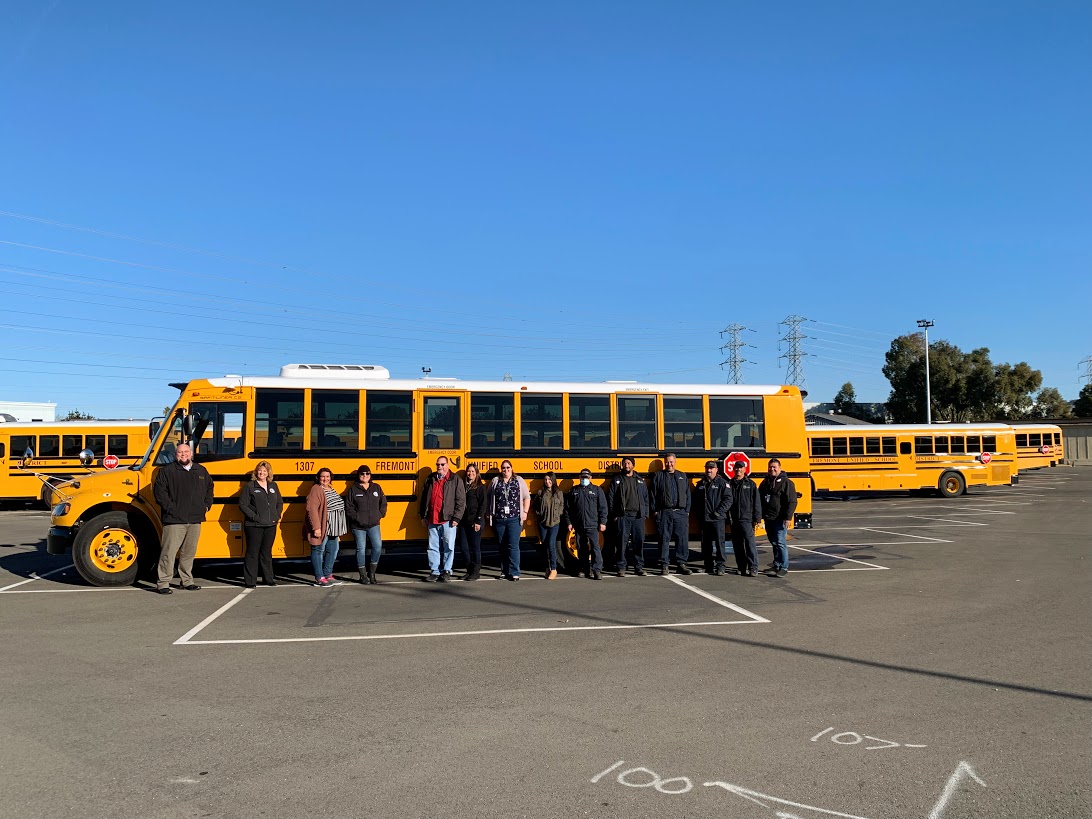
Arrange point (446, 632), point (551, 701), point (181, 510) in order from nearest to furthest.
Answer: point (551, 701) → point (446, 632) → point (181, 510)

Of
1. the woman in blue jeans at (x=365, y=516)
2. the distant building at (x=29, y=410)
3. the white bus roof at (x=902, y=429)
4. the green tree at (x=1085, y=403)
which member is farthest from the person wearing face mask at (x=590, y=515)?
the green tree at (x=1085, y=403)

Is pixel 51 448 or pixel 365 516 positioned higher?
pixel 51 448

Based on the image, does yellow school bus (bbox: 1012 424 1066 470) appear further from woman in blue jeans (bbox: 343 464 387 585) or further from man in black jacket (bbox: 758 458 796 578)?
woman in blue jeans (bbox: 343 464 387 585)

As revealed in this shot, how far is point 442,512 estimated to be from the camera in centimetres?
1136

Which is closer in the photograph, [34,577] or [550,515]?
[550,515]

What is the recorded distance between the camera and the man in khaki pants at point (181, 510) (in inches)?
418

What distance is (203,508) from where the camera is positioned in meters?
10.8

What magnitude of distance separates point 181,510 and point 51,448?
20.1m

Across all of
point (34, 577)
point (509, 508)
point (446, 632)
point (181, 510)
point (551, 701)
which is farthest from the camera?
point (34, 577)

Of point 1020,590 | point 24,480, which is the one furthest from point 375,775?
point 24,480

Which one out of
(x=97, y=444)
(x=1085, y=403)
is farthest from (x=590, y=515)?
(x=1085, y=403)

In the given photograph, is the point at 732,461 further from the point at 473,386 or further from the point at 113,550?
the point at 113,550

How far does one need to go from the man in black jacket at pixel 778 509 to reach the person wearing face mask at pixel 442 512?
174 inches

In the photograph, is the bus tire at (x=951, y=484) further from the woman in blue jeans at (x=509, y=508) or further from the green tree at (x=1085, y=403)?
the green tree at (x=1085, y=403)
